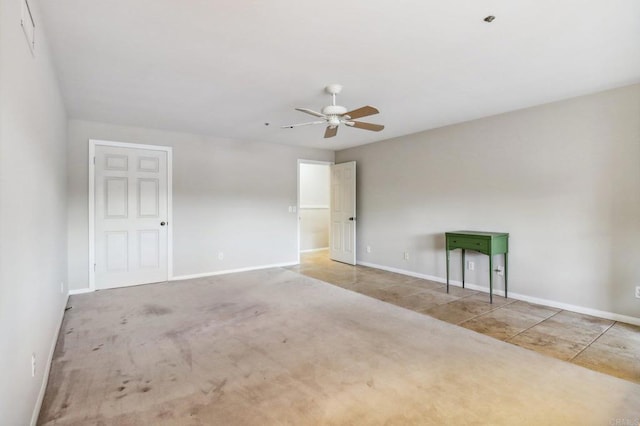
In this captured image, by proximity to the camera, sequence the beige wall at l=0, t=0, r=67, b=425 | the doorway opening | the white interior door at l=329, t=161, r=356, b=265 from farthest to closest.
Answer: the doorway opening < the white interior door at l=329, t=161, r=356, b=265 < the beige wall at l=0, t=0, r=67, b=425

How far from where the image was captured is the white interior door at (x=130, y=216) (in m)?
4.55

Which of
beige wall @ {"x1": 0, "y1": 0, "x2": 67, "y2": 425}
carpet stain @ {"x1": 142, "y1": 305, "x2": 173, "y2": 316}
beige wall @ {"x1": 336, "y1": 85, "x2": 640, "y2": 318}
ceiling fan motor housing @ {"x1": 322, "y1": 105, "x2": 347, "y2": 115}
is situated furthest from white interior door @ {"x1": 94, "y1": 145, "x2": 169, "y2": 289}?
beige wall @ {"x1": 336, "y1": 85, "x2": 640, "y2": 318}

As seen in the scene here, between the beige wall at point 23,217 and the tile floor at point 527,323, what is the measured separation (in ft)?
11.0

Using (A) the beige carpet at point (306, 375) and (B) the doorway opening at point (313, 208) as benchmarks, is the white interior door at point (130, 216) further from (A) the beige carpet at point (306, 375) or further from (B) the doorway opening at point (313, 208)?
(B) the doorway opening at point (313, 208)

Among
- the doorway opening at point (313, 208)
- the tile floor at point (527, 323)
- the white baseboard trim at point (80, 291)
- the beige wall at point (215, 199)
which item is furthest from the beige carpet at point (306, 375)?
the doorway opening at point (313, 208)

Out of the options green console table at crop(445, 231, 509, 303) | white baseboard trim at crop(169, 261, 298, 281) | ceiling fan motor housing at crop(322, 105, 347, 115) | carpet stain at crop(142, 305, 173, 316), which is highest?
ceiling fan motor housing at crop(322, 105, 347, 115)

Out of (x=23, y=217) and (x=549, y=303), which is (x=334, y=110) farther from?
(x=549, y=303)

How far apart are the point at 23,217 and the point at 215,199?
375 cm

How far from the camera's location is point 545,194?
3770mm

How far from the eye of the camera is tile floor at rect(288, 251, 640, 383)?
254 cm

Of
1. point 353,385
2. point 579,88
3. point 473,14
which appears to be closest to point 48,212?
point 353,385

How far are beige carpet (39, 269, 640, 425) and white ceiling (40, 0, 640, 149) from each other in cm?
244

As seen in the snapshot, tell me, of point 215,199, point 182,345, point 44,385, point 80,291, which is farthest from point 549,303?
point 80,291

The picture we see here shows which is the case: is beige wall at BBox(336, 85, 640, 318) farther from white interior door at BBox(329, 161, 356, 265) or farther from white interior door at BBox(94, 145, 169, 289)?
white interior door at BBox(94, 145, 169, 289)
